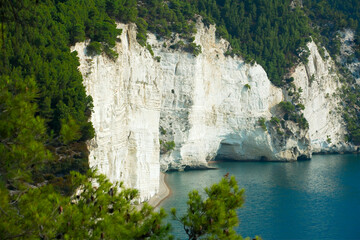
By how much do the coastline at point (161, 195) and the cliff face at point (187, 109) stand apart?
70 cm

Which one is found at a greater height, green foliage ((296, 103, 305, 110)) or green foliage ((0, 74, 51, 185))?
green foliage ((296, 103, 305, 110))

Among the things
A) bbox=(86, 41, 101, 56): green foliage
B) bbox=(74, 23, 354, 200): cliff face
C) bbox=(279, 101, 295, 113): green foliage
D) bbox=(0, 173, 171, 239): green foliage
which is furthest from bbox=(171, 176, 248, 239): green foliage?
bbox=(279, 101, 295, 113): green foliage

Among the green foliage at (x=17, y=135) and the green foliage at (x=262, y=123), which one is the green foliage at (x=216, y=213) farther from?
the green foliage at (x=262, y=123)

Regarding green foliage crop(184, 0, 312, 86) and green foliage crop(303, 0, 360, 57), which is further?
green foliage crop(303, 0, 360, 57)

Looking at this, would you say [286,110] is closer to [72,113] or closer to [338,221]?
[338,221]

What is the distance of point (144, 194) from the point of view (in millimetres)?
32156

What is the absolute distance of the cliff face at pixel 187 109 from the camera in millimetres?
26922

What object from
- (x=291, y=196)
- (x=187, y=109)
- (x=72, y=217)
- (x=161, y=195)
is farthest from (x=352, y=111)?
(x=72, y=217)

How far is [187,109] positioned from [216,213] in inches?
1526

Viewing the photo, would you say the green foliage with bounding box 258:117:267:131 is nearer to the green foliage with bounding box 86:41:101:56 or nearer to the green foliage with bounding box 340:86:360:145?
the green foliage with bounding box 340:86:360:145

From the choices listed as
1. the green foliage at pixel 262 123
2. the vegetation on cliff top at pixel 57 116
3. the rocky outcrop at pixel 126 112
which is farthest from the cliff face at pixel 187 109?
the vegetation on cliff top at pixel 57 116

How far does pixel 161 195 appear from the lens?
3444 centimetres

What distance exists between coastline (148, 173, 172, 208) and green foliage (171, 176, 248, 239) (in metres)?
21.6

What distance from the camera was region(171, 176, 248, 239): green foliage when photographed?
8922mm
